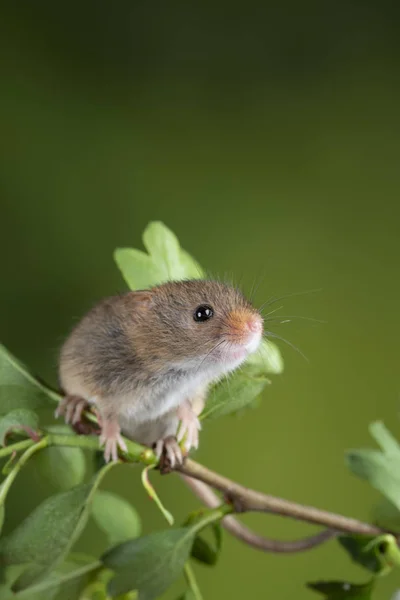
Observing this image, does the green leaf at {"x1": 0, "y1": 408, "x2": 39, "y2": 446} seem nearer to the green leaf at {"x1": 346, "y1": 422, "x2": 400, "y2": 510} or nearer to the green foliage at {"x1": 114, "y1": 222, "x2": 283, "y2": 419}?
the green foliage at {"x1": 114, "y1": 222, "x2": 283, "y2": 419}

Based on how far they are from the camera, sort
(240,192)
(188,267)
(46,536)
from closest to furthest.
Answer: (46,536) < (188,267) < (240,192)

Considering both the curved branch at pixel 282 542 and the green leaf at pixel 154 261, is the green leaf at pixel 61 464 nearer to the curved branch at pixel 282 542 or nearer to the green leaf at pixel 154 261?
the curved branch at pixel 282 542

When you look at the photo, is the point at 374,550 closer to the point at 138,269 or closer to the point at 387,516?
the point at 387,516

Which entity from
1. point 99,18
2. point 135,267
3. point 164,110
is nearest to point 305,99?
point 164,110

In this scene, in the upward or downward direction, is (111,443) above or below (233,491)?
above

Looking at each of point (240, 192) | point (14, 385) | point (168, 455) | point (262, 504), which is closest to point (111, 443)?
point (168, 455)

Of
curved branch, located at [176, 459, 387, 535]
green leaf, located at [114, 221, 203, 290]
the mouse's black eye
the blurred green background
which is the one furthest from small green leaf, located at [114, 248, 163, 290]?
the blurred green background

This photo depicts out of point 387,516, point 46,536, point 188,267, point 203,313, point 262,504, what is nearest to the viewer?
point 46,536

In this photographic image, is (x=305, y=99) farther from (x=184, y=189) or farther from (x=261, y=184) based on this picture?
(x=184, y=189)
